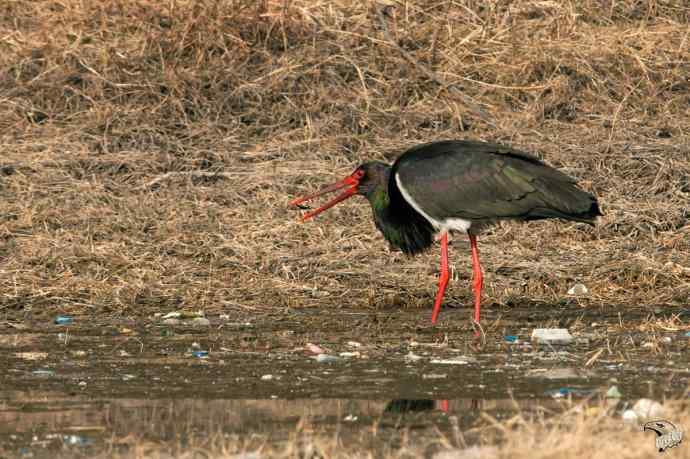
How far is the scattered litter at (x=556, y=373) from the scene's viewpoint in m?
5.95

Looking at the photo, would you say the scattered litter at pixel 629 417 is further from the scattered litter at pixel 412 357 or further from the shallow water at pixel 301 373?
the scattered litter at pixel 412 357

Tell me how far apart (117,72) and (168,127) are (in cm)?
81

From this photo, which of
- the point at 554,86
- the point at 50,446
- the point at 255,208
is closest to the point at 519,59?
the point at 554,86

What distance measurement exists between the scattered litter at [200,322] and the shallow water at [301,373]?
75 millimetres

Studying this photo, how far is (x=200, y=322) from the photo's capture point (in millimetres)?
7402

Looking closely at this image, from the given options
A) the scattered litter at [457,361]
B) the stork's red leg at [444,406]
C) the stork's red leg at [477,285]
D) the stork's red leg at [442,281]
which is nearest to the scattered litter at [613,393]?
the stork's red leg at [444,406]

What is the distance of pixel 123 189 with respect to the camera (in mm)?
9328

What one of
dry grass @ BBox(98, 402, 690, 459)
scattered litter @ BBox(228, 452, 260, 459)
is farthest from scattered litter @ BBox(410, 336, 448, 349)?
scattered litter @ BBox(228, 452, 260, 459)

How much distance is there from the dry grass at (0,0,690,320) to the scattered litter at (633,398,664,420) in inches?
109

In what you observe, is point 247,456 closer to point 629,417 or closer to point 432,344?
point 629,417

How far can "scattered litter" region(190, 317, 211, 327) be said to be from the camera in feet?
24.1

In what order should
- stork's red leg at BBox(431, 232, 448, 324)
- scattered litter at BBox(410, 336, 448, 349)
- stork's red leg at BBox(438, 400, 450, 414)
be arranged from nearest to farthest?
stork's red leg at BBox(438, 400, 450, 414), scattered litter at BBox(410, 336, 448, 349), stork's red leg at BBox(431, 232, 448, 324)

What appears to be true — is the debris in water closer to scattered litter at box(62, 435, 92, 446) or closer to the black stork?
the black stork

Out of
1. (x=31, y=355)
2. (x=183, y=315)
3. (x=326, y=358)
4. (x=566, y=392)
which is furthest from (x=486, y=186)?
(x=31, y=355)
